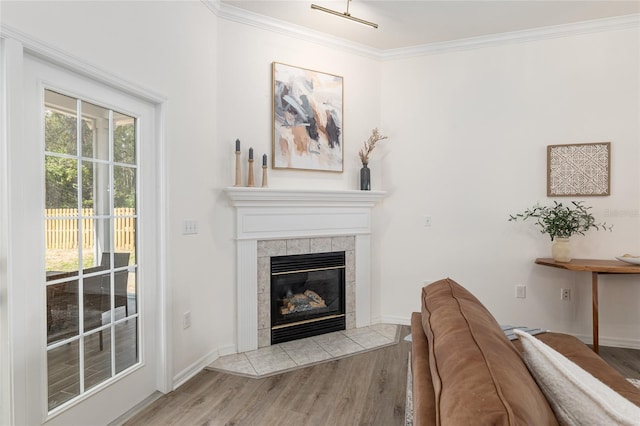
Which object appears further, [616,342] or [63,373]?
[616,342]

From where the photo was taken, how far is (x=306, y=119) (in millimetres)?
3361

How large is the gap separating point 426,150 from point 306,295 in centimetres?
196

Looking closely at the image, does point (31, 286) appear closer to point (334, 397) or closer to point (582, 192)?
point (334, 397)

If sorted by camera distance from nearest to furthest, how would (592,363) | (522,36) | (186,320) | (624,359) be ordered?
(592,363) → (186,320) → (624,359) → (522,36)

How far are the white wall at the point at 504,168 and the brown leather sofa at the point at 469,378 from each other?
2.23 m

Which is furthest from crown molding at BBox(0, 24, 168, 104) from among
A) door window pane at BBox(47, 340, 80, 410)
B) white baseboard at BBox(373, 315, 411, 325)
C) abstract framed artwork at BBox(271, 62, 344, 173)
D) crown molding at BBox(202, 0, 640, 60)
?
white baseboard at BBox(373, 315, 411, 325)

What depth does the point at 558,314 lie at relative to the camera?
3.31 meters

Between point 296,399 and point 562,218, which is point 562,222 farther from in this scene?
point 296,399

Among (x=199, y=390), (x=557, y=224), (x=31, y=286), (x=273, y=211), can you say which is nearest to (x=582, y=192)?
(x=557, y=224)

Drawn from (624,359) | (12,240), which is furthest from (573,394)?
(624,359)

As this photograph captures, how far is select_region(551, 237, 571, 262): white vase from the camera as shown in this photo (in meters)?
3.02

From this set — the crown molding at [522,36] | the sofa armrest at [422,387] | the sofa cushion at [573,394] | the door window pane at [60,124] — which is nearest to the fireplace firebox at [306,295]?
the door window pane at [60,124]

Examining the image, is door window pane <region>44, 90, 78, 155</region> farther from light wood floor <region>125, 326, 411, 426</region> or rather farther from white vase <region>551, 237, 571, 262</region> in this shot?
white vase <region>551, 237, 571, 262</region>

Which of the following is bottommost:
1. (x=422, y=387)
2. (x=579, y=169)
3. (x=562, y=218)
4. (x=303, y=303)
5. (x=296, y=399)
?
(x=296, y=399)
